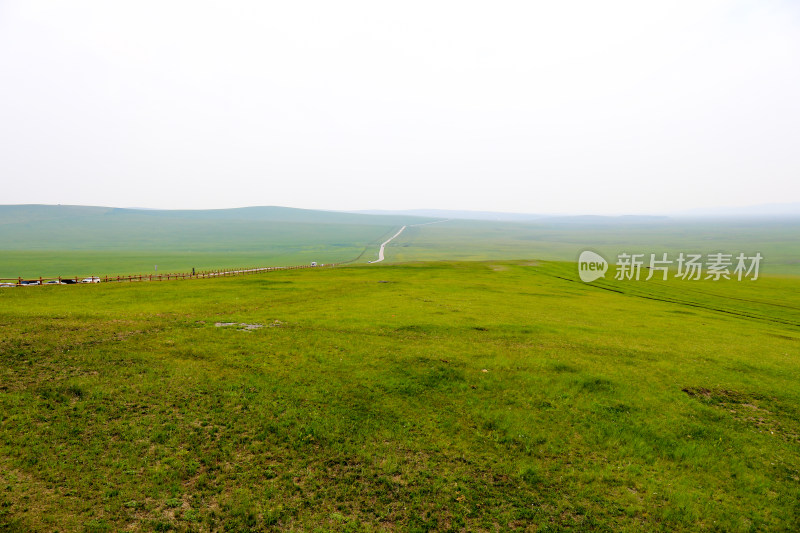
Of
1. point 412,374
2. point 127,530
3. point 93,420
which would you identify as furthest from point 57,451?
point 412,374

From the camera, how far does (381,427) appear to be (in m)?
18.1

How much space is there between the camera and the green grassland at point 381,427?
13.4 meters

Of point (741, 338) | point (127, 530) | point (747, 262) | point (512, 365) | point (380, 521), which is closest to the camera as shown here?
point (127, 530)

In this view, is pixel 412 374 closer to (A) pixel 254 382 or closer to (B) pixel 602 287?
(A) pixel 254 382

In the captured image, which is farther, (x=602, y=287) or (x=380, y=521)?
(x=602, y=287)

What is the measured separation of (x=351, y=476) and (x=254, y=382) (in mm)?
8743

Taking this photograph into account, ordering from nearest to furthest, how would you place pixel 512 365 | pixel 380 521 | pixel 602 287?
1. pixel 380 521
2. pixel 512 365
3. pixel 602 287

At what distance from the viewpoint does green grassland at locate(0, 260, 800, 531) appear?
43.8ft

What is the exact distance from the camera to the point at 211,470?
48.2 ft

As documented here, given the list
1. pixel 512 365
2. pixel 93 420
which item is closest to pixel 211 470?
pixel 93 420

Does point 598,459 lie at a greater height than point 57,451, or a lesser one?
lesser

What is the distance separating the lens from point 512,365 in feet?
83.4

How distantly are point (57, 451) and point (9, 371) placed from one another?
8821 millimetres

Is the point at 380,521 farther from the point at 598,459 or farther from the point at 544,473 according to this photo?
the point at 598,459
